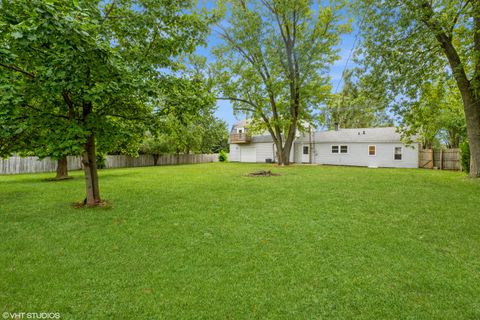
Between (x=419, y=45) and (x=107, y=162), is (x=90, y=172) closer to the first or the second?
(x=419, y=45)

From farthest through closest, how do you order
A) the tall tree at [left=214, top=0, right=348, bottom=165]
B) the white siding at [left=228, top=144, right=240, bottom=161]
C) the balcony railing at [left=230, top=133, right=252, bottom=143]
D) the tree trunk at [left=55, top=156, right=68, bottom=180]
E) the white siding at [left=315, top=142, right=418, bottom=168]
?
the white siding at [left=228, top=144, right=240, bottom=161]
the balcony railing at [left=230, top=133, right=252, bottom=143]
the white siding at [left=315, top=142, right=418, bottom=168]
the tall tree at [left=214, top=0, right=348, bottom=165]
the tree trunk at [left=55, top=156, right=68, bottom=180]

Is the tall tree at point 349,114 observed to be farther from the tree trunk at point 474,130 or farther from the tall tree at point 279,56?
the tree trunk at point 474,130

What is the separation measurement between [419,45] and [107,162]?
898 inches

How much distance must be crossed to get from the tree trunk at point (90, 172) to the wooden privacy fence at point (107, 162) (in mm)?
1663

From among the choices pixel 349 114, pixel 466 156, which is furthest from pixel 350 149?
pixel 349 114

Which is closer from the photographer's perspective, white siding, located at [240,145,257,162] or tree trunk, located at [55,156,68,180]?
tree trunk, located at [55,156,68,180]

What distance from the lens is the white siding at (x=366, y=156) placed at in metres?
19.3

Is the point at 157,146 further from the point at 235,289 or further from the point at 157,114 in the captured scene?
the point at 235,289

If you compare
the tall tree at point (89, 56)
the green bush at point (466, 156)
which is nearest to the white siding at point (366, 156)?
the green bush at point (466, 156)

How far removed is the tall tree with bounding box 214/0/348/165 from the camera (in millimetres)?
18391

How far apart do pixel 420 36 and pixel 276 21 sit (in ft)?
38.9

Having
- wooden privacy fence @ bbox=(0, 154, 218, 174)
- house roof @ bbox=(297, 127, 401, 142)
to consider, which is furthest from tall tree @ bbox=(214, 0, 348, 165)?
wooden privacy fence @ bbox=(0, 154, 218, 174)

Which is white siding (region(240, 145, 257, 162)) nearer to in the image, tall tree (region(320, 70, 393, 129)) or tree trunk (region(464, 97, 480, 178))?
tall tree (region(320, 70, 393, 129))

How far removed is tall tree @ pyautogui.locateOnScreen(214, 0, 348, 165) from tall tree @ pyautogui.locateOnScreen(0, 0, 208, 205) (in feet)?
41.7
